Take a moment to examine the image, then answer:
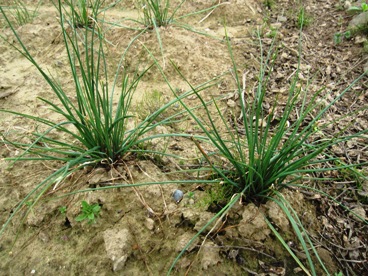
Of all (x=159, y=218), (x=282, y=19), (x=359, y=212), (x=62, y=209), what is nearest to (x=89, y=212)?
(x=62, y=209)

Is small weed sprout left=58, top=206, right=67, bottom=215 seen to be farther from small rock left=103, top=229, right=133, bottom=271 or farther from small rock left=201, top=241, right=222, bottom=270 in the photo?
small rock left=201, top=241, right=222, bottom=270

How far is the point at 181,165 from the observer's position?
5.12 ft

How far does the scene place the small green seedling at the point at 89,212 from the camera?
126 centimetres

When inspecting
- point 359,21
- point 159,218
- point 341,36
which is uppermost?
point 359,21

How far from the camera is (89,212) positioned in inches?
50.2

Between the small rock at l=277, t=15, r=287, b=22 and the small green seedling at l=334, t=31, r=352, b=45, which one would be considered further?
the small rock at l=277, t=15, r=287, b=22

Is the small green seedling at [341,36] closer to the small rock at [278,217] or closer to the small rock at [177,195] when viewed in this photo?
the small rock at [278,217]

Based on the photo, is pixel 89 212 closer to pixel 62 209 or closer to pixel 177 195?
pixel 62 209

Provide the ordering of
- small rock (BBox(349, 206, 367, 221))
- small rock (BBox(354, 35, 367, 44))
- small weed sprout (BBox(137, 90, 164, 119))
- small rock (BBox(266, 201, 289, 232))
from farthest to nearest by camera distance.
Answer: small rock (BBox(354, 35, 367, 44)) → small weed sprout (BBox(137, 90, 164, 119)) → small rock (BBox(349, 206, 367, 221)) → small rock (BBox(266, 201, 289, 232))

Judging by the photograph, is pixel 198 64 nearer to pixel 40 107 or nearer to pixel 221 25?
pixel 221 25

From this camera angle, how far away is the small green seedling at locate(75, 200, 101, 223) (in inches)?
49.6

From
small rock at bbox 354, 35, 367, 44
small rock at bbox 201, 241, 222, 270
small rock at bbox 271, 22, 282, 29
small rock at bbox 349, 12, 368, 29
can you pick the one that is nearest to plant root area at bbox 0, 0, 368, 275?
small rock at bbox 201, 241, 222, 270

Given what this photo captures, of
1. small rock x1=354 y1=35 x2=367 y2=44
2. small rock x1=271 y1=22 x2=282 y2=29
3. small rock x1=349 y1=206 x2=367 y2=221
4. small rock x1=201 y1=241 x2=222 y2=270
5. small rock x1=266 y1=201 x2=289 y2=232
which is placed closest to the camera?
small rock x1=201 y1=241 x2=222 y2=270

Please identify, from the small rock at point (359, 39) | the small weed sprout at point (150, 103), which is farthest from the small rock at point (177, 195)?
the small rock at point (359, 39)
